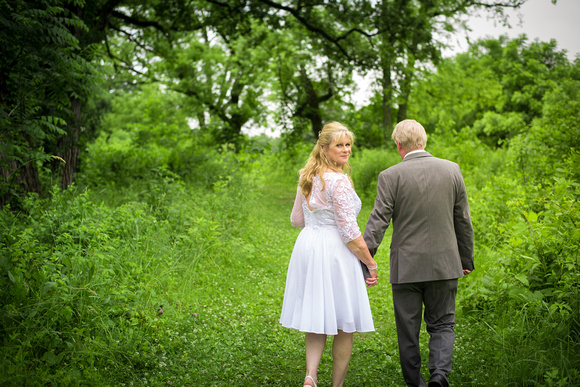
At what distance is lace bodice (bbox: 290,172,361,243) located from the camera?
3732mm

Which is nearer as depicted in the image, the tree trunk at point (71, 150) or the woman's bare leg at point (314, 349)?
the woman's bare leg at point (314, 349)

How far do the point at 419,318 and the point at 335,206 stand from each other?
1116 millimetres

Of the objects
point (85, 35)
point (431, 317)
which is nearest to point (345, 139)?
point (431, 317)

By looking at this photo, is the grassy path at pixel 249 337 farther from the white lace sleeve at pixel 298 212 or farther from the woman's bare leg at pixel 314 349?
the white lace sleeve at pixel 298 212

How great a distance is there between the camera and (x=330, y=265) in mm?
3783

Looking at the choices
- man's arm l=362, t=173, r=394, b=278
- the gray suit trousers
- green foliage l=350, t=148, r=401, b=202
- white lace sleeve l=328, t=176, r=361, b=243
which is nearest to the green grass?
the gray suit trousers

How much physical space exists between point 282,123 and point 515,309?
19.3m

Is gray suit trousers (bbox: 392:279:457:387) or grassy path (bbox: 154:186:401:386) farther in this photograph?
grassy path (bbox: 154:186:401:386)

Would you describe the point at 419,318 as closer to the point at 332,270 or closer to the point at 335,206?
the point at 332,270

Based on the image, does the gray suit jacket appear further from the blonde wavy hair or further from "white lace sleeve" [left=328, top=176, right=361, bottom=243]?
the blonde wavy hair

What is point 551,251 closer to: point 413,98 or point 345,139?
point 345,139

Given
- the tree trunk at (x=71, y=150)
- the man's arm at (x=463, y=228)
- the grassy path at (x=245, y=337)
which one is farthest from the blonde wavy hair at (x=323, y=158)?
the tree trunk at (x=71, y=150)

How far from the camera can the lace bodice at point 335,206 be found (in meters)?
3.73

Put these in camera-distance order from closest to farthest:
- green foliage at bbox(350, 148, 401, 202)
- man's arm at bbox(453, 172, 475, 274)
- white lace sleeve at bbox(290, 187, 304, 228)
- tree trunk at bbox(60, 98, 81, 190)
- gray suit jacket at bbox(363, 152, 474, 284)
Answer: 1. gray suit jacket at bbox(363, 152, 474, 284)
2. man's arm at bbox(453, 172, 475, 274)
3. white lace sleeve at bbox(290, 187, 304, 228)
4. tree trunk at bbox(60, 98, 81, 190)
5. green foliage at bbox(350, 148, 401, 202)
